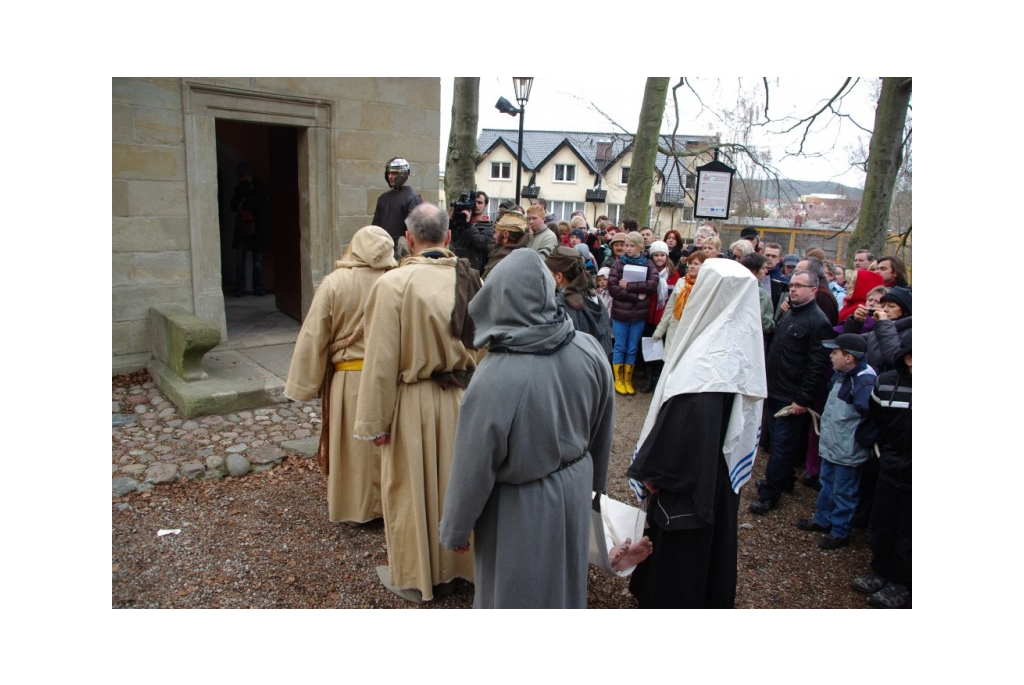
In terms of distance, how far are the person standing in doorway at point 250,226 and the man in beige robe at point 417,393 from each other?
7.35 metres

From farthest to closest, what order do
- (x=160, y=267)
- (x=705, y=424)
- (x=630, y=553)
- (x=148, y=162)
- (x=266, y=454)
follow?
(x=160, y=267) < (x=148, y=162) < (x=266, y=454) < (x=630, y=553) < (x=705, y=424)

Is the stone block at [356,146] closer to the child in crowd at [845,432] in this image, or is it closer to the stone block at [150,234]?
the stone block at [150,234]

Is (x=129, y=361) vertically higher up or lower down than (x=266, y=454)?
higher up

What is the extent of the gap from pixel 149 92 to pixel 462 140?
457 centimetres

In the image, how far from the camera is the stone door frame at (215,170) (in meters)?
6.56

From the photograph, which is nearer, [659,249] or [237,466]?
[237,466]

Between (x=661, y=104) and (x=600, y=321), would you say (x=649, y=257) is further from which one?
(x=661, y=104)

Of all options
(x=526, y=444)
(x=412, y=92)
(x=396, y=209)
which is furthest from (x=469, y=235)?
(x=526, y=444)

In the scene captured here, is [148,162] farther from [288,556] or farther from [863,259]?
[863,259]

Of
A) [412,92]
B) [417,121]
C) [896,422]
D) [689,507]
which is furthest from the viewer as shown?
[417,121]

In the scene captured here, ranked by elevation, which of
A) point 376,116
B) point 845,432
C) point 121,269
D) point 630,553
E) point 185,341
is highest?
point 376,116

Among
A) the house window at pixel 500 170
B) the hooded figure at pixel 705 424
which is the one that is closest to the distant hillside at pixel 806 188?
the hooded figure at pixel 705 424

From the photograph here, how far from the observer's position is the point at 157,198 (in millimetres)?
6402

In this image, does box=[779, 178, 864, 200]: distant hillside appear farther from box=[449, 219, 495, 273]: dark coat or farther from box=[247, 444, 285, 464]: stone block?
box=[247, 444, 285, 464]: stone block
